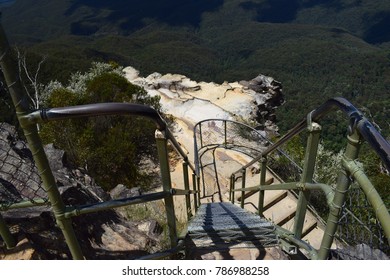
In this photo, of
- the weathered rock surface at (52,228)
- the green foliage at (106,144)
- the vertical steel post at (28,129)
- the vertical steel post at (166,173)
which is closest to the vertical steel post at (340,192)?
the vertical steel post at (166,173)

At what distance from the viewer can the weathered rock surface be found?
9.15 feet

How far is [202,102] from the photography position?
728 inches

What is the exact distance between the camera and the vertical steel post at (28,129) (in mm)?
1722

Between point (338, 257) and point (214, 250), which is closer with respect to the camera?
point (338, 257)

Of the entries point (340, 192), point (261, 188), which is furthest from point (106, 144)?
point (340, 192)

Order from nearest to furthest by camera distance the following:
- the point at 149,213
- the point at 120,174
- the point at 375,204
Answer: the point at 375,204, the point at 149,213, the point at 120,174

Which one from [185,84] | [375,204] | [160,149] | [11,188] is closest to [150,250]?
[11,188]

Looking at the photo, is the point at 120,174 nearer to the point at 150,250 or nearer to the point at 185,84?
the point at 150,250

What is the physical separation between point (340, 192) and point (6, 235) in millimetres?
2307

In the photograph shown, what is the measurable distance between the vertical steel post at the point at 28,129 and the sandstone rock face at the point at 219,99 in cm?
1451

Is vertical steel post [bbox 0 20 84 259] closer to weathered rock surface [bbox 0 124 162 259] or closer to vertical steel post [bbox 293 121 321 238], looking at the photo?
weathered rock surface [bbox 0 124 162 259]

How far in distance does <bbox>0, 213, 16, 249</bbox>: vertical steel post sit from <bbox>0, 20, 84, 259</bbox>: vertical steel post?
692mm

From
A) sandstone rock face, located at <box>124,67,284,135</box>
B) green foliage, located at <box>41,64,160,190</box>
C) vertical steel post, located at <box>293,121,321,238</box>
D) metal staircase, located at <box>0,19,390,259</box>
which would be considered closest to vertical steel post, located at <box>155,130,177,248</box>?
metal staircase, located at <box>0,19,390,259</box>
